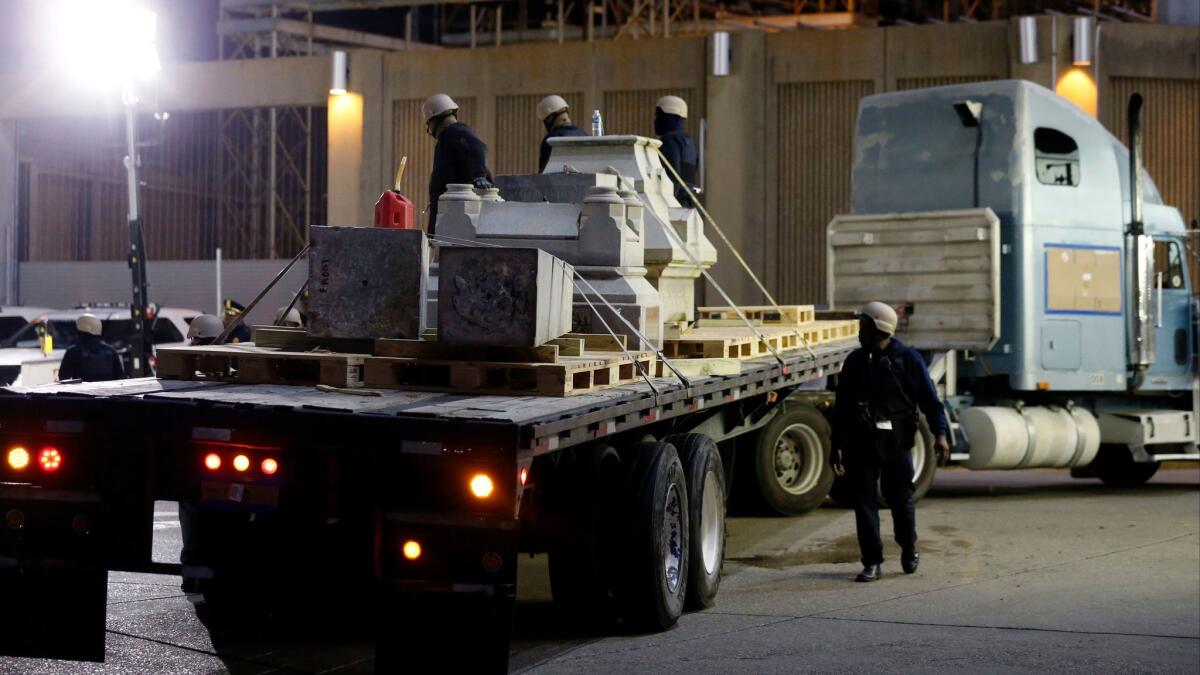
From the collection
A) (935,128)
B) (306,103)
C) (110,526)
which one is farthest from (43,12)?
(110,526)

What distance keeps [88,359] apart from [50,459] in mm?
7658

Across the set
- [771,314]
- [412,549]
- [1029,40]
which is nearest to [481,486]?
[412,549]

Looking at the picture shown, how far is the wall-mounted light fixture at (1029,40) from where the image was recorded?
26609 mm

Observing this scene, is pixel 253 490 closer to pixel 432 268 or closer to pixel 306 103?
pixel 432 268

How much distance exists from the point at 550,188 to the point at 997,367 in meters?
6.92

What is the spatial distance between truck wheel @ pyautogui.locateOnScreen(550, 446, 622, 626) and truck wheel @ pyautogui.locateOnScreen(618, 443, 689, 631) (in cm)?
11

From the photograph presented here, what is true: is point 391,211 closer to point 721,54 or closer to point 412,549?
point 412,549

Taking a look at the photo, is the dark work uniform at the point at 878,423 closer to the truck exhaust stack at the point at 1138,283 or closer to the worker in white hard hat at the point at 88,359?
the truck exhaust stack at the point at 1138,283

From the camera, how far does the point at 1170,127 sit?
27.0 metres

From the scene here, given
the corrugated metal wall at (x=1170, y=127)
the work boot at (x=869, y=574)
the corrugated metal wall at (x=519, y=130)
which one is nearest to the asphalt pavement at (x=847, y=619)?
the work boot at (x=869, y=574)

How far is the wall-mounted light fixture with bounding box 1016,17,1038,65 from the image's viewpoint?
2661 cm

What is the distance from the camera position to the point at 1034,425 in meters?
16.2

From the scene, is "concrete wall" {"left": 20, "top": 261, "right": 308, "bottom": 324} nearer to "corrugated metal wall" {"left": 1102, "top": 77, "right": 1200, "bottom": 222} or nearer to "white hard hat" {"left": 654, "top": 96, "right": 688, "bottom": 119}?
"corrugated metal wall" {"left": 1102, "top": 77, "right": 1200, "bottom": 222}

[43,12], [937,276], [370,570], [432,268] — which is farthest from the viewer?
[43,12]
